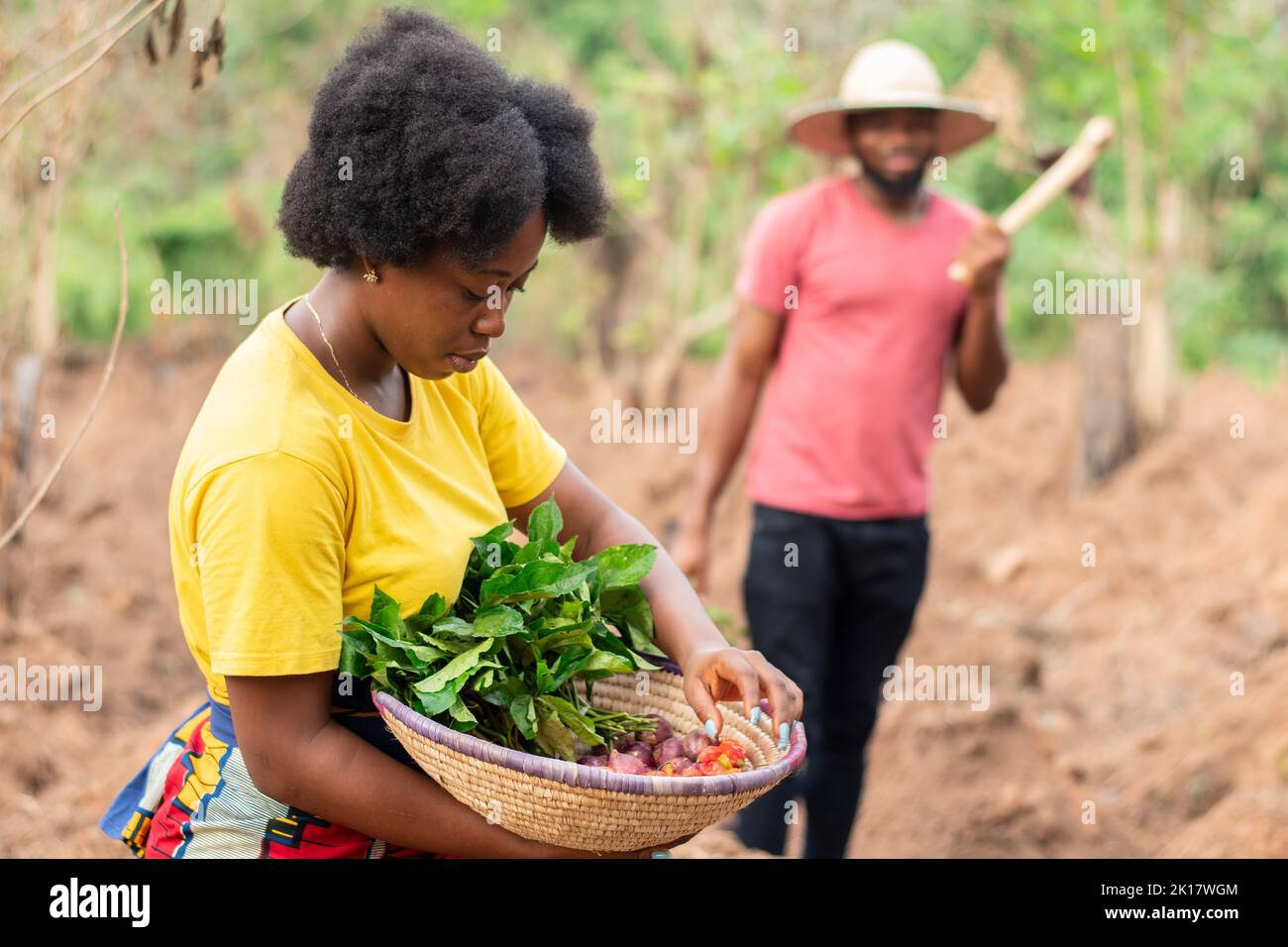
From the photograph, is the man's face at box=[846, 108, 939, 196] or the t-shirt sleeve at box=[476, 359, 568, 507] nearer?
the t-shirt sleeve at box=[476, 359, 568, 507]

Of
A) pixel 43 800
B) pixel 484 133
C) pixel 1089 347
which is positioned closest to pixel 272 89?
pixel 1089 347

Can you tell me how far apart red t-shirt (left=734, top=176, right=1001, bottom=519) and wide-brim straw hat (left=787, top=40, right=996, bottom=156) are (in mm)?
264

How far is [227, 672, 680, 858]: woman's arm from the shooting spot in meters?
1.64

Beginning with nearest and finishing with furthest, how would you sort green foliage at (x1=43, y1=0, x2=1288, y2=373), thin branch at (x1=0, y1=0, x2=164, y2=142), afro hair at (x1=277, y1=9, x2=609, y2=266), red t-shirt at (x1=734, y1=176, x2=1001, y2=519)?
afro hair at (x1=277, y1=9, x2=609, y2=266) < thin branch at (x1=0, y1=0, x2=164, y2=142) < red t-shirt at (x1=734, y1=176, x2=1001, y2=519) < green foliage at (x1=43, y1=0, x2=1288, y2=373)

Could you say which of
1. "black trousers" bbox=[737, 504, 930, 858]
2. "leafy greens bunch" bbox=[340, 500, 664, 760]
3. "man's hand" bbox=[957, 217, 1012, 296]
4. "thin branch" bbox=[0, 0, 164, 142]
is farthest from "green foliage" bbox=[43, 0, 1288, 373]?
"leafy greens bunch" bbox=[340, 500, 664, 760]

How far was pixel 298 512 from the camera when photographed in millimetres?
1607

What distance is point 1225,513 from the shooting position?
22.7ft

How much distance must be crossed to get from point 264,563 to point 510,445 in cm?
58

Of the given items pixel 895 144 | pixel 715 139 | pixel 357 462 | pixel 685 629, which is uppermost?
pixel 715 139

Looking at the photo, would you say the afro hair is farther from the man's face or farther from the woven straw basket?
the man's face

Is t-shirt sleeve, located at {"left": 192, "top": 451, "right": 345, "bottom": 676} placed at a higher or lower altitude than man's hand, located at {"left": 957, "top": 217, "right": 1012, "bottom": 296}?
lower

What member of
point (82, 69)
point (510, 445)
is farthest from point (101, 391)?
point (510, 445)

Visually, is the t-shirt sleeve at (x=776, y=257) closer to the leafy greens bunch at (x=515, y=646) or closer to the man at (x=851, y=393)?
the man at (x=851, y=393)

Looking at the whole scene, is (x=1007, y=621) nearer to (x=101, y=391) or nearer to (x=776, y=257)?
(x=776, y=257)
